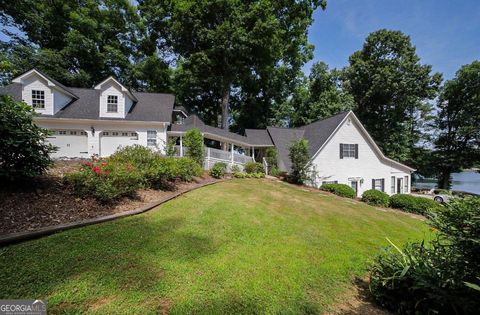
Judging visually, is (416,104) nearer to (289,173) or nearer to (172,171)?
(289,173)

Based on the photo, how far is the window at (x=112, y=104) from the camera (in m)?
14.4

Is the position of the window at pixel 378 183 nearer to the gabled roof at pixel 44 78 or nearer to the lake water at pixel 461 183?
the lake water at pixel 461 183

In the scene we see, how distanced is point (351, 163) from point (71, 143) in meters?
21.1

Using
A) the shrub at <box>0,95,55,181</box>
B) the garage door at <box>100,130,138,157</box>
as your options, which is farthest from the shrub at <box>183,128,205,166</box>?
the shrub at <box>0,95,55,181</box>

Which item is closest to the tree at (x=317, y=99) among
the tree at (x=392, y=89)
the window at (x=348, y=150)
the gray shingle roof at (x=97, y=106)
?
the tree at (x=392, y=89)

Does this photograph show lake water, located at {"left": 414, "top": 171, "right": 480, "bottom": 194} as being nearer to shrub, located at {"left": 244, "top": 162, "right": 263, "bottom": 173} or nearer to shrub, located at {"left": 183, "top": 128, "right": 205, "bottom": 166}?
shrub, located at {"left": 244, "top": 162, "right": 263, "bottom": 173}

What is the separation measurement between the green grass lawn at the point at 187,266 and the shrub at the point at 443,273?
0.74 m

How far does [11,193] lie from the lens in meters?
4.52

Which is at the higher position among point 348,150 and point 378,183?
point 348,150

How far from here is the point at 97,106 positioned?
15.1 meters

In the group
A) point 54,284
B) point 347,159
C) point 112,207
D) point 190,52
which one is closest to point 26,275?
point 54,284

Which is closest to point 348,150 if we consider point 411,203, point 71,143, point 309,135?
point 309,135

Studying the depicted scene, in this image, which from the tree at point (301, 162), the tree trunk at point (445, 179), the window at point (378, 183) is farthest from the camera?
the tree trunk at point (445, 179)

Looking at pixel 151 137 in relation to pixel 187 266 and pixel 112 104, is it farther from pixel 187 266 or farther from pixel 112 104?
pixel 187 266
